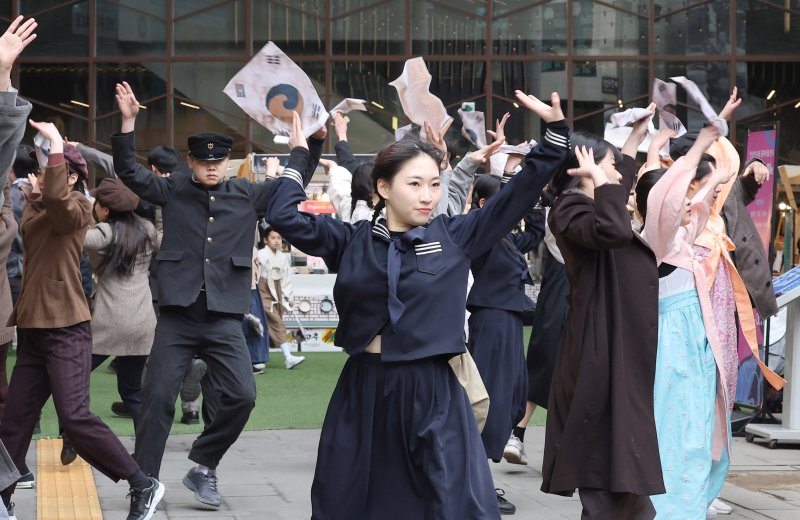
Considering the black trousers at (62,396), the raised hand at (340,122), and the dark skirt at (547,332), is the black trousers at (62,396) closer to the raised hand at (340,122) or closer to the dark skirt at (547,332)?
the raised hand at (340,122)

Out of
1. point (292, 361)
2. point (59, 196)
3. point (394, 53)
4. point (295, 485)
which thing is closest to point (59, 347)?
point (59, 196)

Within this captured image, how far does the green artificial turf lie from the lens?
30.9ft

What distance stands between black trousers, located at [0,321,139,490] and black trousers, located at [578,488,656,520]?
2.31 meters

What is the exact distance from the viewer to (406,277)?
13.5 feet

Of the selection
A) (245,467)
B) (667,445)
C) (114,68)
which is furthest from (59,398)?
(114,68)

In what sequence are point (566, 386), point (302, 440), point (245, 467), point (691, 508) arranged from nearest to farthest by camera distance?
point (566, 386) < point (691, 508) < point (245, 467) < point (302, 440)

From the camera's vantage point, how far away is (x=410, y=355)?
4.09 meters

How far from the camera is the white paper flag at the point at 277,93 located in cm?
483

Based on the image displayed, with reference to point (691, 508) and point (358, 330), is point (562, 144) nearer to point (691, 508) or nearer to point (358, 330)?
point (358, 330)

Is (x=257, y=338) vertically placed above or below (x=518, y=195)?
below

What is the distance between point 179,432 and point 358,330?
5249 millimetres

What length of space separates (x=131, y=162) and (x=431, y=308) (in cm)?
279

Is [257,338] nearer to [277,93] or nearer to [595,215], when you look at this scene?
[277,93]

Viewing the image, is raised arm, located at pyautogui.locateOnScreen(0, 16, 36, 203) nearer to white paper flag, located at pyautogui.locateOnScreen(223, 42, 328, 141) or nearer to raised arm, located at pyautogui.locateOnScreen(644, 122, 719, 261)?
white paper flag, located at pyautogui.locateOnScreen(223, 42, 328, 141)
